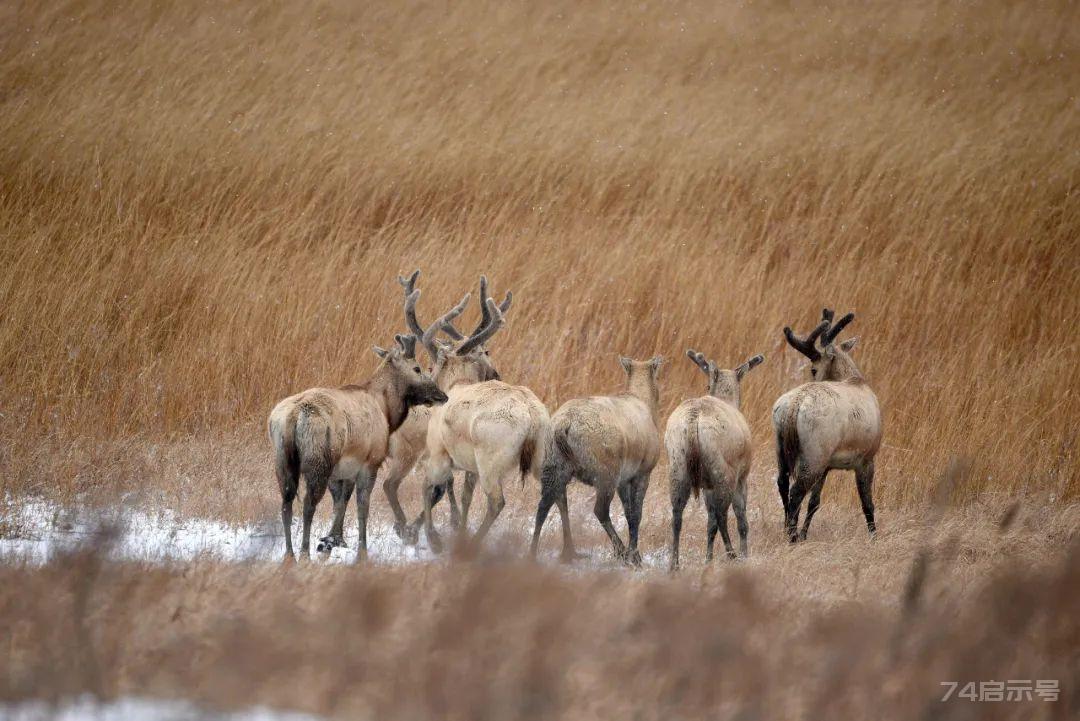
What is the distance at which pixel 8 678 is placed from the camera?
454 cm

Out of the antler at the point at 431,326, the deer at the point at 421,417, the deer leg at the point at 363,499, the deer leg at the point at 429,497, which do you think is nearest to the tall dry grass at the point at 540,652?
the deer leg at the point at 363,499

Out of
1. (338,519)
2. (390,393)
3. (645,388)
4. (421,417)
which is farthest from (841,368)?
(338,519)

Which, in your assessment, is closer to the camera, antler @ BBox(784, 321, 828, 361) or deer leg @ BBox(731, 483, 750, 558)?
deer leg @ BBox(731, 483, 750, 558)

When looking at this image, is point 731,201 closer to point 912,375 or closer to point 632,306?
point 632,306

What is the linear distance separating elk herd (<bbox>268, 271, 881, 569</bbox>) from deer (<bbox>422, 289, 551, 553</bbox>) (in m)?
0.01

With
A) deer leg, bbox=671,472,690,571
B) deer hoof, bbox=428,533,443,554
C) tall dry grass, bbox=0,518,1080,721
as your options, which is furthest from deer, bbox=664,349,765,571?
tall dry grass, bbox=0,518,1080,721

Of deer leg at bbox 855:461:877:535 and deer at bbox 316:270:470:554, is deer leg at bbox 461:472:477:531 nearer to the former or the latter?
deer at bbox 316:270:470:554

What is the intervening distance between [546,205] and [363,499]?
8.05 meters

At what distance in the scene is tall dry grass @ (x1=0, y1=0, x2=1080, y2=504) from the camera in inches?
499

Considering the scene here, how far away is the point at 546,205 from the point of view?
16.1 m

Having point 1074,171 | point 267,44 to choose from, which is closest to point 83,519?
point 267,44

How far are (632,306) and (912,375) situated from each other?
3195 millimetres

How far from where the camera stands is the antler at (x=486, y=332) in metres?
10.1

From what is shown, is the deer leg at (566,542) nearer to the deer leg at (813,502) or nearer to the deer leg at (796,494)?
the deer leg at (796,494)
